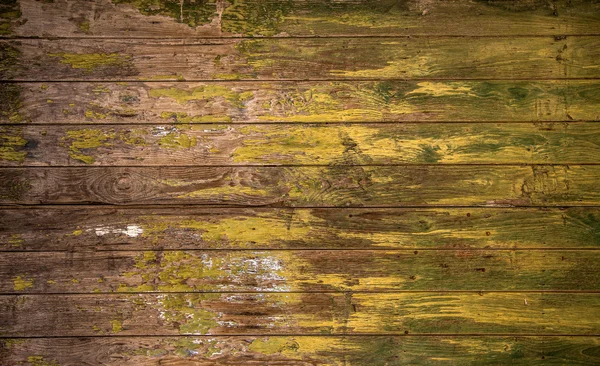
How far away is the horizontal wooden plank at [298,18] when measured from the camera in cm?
226

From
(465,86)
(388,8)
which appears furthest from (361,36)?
(465,86)

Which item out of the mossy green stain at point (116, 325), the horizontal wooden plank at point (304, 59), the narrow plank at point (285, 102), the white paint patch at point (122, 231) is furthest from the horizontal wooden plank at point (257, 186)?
the mossy green stain at point (116, 325)

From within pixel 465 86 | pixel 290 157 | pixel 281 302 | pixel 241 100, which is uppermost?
pixel 465 86

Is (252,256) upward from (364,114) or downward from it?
downward

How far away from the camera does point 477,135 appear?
2260mm

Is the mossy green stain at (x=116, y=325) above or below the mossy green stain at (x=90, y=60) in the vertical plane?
below

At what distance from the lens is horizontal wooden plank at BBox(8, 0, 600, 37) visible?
2.26 meters

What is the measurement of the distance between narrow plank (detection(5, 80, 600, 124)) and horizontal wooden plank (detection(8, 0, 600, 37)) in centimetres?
24

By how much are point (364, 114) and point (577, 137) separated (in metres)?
0.97

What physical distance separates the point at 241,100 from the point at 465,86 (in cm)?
103

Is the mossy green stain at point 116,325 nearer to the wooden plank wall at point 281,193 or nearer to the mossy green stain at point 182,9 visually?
the wooden plank wall at point 281,193

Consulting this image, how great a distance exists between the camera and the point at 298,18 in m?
2.27

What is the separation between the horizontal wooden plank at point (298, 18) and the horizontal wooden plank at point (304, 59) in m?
0.04

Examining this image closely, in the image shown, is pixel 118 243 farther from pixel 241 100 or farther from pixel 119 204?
pixel 241 100
